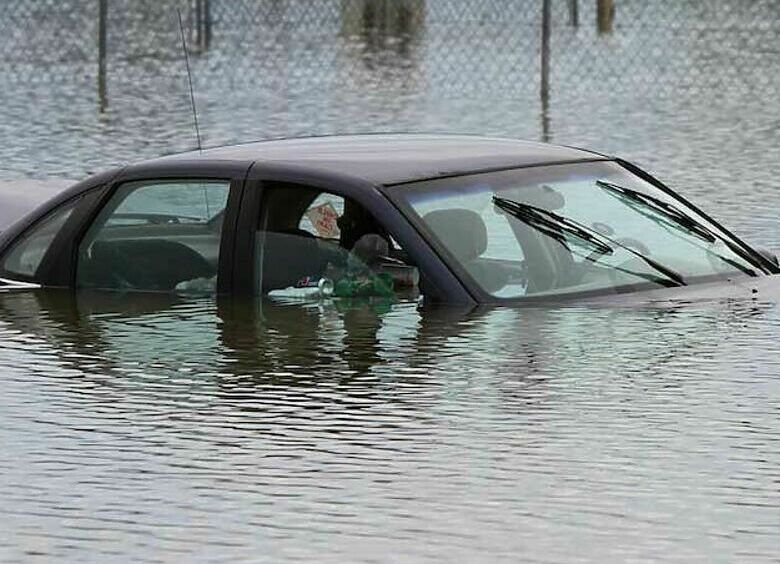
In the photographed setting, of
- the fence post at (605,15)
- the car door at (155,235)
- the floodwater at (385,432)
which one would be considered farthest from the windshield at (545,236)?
the fence post at (605,15)

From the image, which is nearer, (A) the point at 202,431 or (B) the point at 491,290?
(A) the point at 202,431

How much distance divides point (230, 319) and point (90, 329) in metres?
0.53

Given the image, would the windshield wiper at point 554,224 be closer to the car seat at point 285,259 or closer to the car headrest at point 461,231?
the car headrest at point 461,231

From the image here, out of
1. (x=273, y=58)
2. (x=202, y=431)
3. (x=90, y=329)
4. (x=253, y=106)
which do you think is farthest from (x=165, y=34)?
(x=202, y=431)

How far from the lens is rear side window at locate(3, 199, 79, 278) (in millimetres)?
11367

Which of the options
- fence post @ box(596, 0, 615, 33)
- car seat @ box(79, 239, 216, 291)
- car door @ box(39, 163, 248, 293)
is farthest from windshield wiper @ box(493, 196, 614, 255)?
fence post @ box(596, 0, 615, 33)

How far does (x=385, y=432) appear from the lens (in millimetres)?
8336

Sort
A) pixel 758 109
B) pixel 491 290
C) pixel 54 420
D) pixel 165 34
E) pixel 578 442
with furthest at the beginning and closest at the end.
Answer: pixel 165 34 < pixel 758 109 < pixel 491 290 < pixel 54 420 < pixel 578 442

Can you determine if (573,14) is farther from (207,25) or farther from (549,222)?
(549,222)

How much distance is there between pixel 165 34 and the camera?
3338 centimetres

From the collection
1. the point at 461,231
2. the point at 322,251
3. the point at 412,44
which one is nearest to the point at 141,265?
the point at 322,251

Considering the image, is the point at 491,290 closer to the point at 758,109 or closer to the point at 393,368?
the point at 393,368

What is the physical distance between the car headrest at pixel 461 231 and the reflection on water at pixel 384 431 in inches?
9.3

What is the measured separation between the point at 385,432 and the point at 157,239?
2.96 metres
